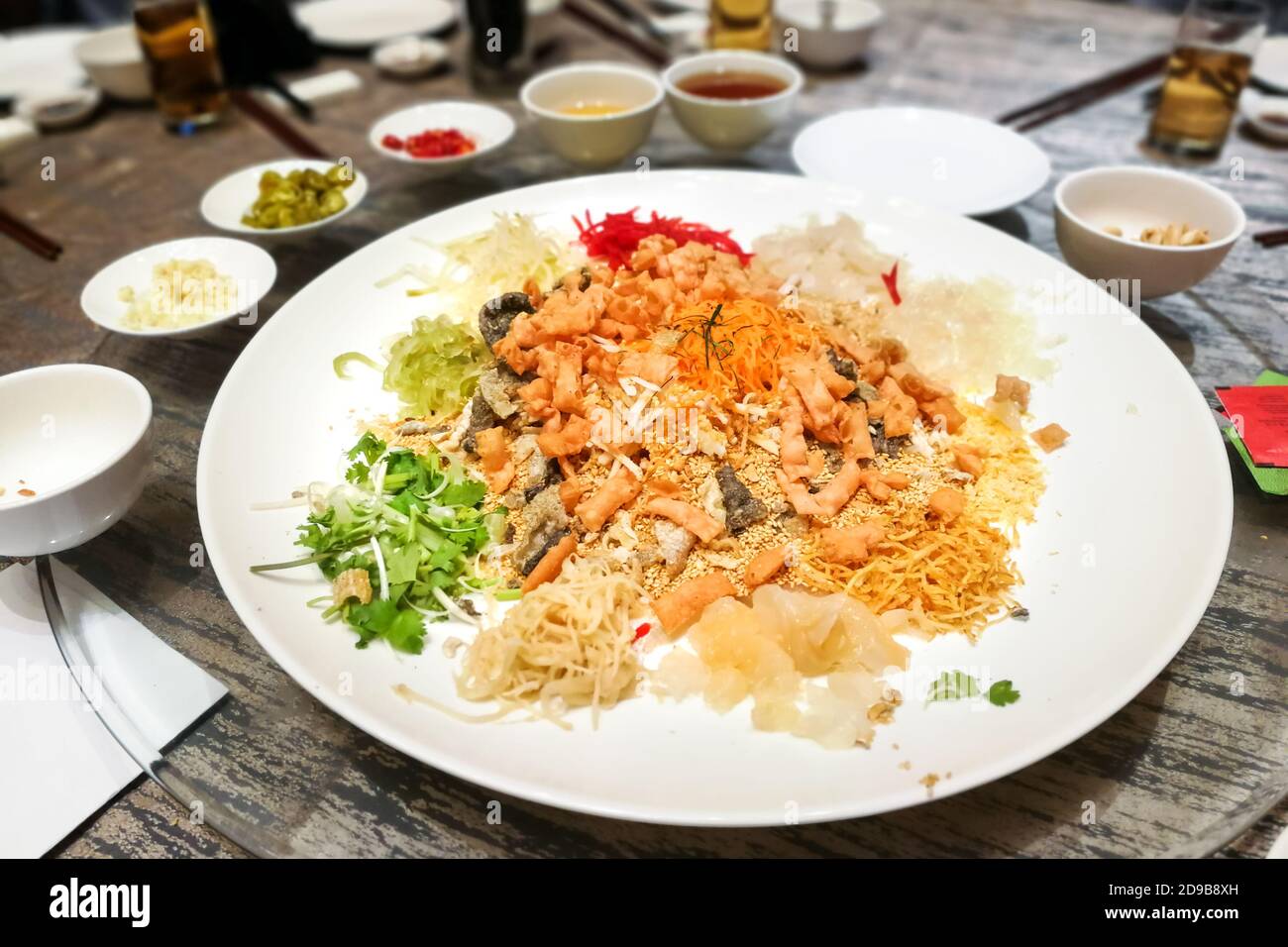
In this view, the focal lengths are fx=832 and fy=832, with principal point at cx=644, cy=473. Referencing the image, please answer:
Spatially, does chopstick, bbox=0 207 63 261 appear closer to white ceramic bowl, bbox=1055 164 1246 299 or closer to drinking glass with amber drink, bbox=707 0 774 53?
drinking glass with amber drink, bbox=707 0 774 53

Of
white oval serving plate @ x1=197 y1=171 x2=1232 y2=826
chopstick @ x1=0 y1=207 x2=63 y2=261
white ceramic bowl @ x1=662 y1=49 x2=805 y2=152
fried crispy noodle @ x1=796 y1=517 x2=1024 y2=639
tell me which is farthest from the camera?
white ceramic bowl @ x1=662 y1=49 x2=805 y2=152

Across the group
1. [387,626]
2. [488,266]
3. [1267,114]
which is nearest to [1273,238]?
[1267,114]

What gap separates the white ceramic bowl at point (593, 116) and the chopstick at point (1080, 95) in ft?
5.78

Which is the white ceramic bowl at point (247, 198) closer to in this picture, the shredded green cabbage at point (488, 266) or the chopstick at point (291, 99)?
the shredded green cabbage at point (488, 266)

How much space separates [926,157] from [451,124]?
2.08 metres

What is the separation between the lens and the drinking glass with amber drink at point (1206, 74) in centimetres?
342

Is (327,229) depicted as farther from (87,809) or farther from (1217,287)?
(1217,287)

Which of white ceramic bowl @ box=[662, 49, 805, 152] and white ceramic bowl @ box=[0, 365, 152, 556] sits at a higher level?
white ceramic bowl @ box=[662, 49, 805, 152]

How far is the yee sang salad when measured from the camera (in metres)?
1.74

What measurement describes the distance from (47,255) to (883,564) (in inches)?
132

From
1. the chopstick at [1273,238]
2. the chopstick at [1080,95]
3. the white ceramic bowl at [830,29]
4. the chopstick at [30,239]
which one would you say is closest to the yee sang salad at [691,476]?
the chopstick at [1273,238]

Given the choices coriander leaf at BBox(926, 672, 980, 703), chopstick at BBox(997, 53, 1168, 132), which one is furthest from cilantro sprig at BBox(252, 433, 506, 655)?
chopstick at BBox(997, 53, 1168, 132)

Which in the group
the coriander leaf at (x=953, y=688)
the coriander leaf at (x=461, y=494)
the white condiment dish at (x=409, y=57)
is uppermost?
the white condiment dish at (x=409, y=57)

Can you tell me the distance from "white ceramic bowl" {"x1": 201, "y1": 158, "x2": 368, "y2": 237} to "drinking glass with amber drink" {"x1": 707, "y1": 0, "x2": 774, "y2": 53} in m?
2.18
